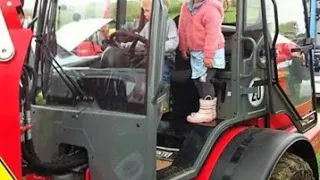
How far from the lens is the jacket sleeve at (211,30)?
134 inches

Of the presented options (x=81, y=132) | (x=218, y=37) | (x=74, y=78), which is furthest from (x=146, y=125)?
(x=218, y=37)

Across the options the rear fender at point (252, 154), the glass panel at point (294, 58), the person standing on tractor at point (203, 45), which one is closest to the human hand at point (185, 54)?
the person standing on tractor at point (203, 45)

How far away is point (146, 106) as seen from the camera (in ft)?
9.18

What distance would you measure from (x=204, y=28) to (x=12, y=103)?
59.7 inches

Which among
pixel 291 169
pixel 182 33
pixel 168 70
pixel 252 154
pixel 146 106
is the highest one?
pixel 182 33

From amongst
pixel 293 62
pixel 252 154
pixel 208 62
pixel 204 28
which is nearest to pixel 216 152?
pixel 252 154

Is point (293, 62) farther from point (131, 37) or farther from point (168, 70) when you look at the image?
point (131, 37)

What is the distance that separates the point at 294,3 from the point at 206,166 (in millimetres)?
1795

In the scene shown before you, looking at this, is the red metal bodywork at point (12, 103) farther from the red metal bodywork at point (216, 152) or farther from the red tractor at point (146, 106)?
the red metal bodywork at point (216, 152)

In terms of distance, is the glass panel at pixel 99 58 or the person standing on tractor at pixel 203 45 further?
the person standing on tractor at pixel 203 45

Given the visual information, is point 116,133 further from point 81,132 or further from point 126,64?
point 126,64

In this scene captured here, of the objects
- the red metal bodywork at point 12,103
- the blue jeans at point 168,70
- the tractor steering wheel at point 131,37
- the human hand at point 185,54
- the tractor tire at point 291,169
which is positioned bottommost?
the tractor tire at point 291,169

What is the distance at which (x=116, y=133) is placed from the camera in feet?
9.30

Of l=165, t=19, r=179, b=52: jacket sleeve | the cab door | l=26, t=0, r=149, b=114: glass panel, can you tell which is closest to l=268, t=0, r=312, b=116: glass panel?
the cab door
